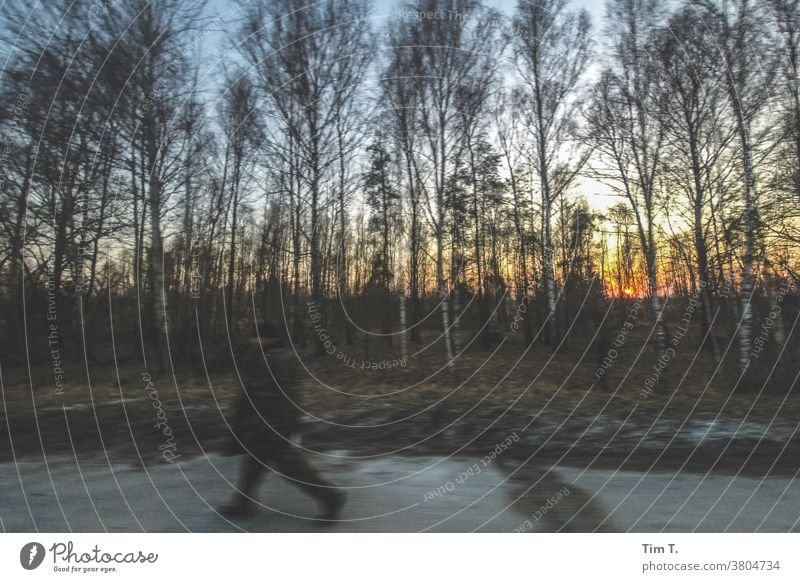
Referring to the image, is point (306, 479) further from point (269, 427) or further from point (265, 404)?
point (265, 404)

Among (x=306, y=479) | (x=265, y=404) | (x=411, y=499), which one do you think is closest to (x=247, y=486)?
(x=306, y=479)

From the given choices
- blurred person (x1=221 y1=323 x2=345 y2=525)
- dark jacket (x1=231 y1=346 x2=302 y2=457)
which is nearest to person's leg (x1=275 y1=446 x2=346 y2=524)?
blurred person (x1=221 y1=323 x2=345 y2=525)

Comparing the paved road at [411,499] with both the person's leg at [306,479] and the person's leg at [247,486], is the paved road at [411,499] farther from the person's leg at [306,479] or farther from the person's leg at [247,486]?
the person's leg at [306,479]

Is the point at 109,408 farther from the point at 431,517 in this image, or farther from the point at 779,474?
the point at 779,474

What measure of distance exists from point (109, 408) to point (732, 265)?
28.1ft

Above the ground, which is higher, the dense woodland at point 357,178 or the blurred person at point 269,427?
the dense woodland at point 357,178

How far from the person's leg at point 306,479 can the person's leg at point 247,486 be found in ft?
0.56

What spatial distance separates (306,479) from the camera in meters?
3.99

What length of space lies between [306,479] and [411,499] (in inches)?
41.8

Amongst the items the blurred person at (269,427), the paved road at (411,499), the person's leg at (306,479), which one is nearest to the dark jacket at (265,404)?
the blurred person at (269,427)

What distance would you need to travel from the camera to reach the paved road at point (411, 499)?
419cm

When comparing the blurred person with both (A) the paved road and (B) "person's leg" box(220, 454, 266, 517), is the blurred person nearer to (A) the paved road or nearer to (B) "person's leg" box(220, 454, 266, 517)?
(B) "person's leg" box(220, 454, 266, 517)

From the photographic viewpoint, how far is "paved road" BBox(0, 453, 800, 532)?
13.7 feet

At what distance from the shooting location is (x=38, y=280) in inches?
244
